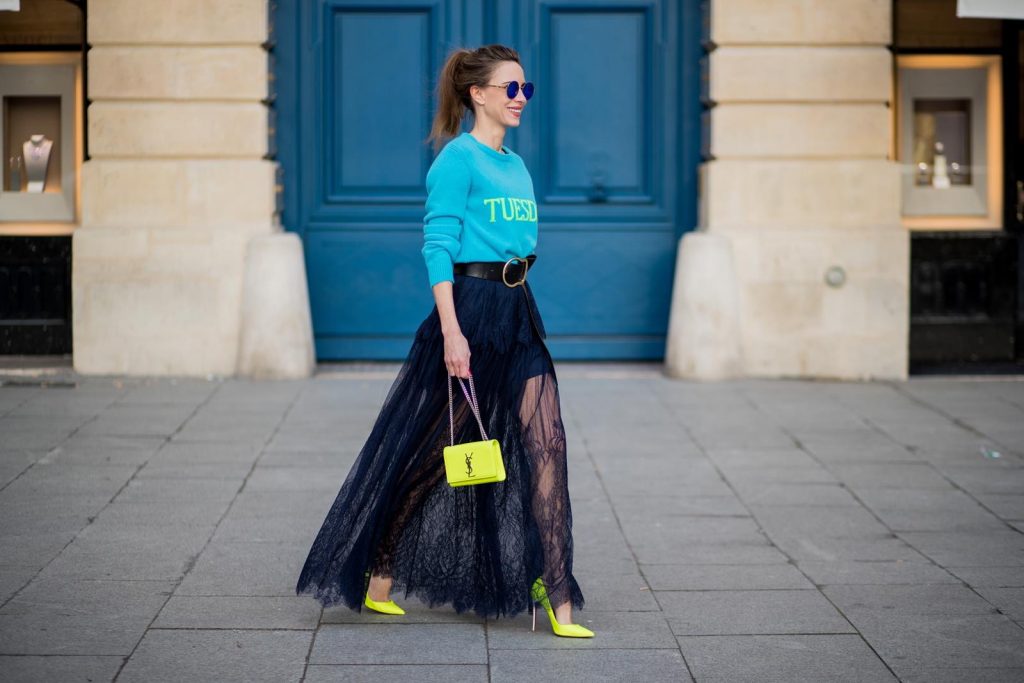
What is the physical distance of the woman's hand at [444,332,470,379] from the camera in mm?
5148

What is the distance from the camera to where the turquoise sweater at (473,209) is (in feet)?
17.1

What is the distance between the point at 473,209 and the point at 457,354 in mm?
521

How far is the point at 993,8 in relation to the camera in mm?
9641

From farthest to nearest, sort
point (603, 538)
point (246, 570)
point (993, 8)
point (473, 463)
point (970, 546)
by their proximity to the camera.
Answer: point (993, 8), point (603, 538), point (970, 546), point (246, 570), point (473, 463)

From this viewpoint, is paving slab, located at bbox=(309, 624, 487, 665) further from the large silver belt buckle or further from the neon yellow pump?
the large silver belt buckle

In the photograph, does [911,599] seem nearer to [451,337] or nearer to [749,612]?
[749,612]

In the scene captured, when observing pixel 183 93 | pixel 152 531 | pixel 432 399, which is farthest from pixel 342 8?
pixel 432 399

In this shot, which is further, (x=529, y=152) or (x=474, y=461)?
(x=529, y=152)

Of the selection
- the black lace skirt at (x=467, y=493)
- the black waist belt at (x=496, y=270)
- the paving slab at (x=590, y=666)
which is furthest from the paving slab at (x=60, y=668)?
the black waist belt at (x=496, y=270)

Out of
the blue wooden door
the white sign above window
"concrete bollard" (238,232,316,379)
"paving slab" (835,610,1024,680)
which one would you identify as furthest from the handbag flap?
the blue wooden door

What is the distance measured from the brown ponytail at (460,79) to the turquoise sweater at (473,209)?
167mm

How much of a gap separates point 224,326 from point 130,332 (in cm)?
67

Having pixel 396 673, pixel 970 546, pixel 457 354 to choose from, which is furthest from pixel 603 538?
pixel 396 673

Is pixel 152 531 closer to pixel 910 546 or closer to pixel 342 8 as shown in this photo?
pixel 910 546
